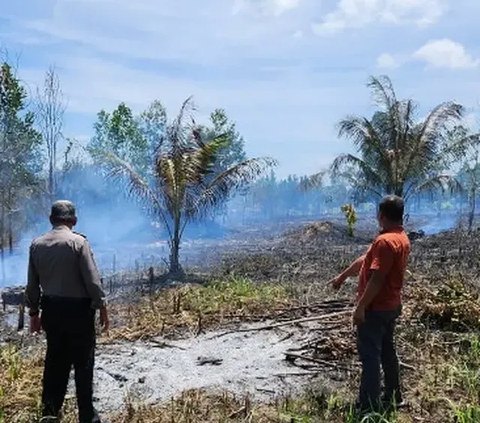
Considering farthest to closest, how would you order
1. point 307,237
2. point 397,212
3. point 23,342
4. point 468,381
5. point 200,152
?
point 307,237 < point 200,152 < point 23,342 < point 468,381 < point 397,212

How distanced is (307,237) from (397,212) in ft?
78.1

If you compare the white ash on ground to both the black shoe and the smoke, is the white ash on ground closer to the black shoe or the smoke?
the black shoe

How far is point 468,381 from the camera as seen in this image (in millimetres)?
4961

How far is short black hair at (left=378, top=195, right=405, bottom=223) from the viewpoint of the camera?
439cm

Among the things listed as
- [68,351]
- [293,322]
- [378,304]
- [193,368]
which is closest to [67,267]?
[68,351]

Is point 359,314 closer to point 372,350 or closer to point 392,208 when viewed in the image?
point 372,350

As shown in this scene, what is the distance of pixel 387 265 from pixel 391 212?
0.44 m

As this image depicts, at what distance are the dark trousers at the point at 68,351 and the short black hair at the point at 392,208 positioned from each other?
95.3 inches

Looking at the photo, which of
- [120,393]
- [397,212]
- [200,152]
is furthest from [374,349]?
[200,152]

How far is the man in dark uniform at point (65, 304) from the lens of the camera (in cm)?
442

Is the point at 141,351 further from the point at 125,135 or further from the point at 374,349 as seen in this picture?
the point at 125,135

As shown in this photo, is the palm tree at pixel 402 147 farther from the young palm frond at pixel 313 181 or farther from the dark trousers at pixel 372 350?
the dark trousers at pixel 372 350

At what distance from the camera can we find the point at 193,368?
604cm

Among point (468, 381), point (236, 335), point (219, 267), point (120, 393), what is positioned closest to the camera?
point (468, 381)
